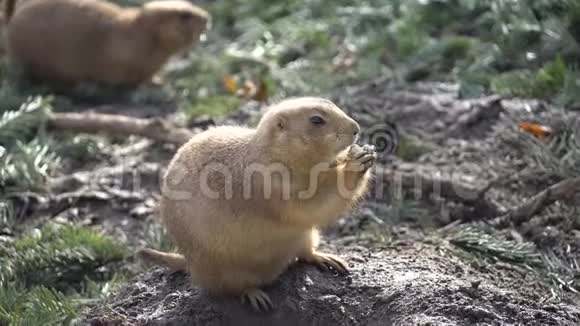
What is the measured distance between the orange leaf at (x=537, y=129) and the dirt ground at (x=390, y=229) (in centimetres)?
15

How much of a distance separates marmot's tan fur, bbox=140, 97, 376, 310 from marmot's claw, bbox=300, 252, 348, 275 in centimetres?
18

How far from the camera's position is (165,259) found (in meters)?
4.57

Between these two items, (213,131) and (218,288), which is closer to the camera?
(218,288)

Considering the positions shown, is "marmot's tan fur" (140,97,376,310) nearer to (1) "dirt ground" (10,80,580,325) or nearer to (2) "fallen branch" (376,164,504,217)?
(1) "dirt ground" (10,80,580,325)

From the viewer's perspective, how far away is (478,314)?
3891 mm

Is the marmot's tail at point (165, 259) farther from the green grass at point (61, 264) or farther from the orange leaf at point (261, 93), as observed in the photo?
the orange leaf at point (261, 93)

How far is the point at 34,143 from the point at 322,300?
10.3 ft

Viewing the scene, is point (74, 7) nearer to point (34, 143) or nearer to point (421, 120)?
point (34, 143)

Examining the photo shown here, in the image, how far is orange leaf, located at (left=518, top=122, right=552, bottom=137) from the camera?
5.66 meters

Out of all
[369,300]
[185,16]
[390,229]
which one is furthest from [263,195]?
[185,16]

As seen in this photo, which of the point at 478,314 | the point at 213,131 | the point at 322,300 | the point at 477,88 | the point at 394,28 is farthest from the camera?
the point at 394,28

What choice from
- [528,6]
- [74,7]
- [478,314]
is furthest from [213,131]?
[74,7]

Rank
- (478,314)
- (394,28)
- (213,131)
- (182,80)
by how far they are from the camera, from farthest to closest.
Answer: (182,80), (394,28), (213,131), (478,314)

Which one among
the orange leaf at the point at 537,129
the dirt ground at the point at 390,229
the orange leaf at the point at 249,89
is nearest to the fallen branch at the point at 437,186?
the dirt ground at the point at 390,229
